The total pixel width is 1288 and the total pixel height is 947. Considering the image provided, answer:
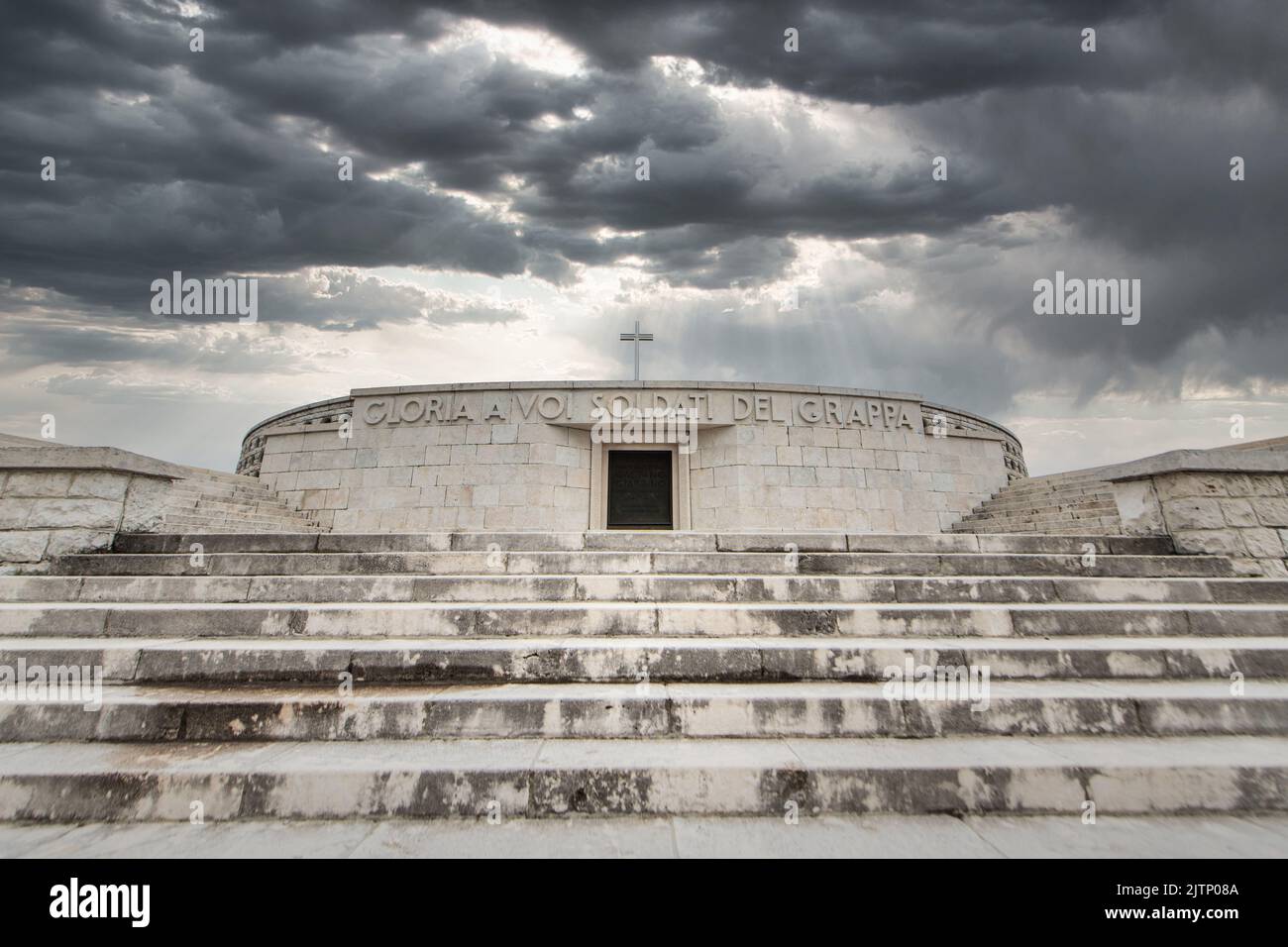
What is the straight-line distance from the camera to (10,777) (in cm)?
264

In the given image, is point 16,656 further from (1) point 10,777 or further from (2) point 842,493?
(2) point 842,493

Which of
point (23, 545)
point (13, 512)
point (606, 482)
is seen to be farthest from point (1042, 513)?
point (13, 512)

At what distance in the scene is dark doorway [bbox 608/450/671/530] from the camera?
12227 millimetres

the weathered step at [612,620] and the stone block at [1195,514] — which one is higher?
the stone block at [1195,514]

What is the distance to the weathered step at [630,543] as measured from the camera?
5.70m

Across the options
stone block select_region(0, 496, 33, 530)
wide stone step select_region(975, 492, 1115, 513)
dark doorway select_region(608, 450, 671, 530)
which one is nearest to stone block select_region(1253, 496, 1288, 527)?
wide stone step select_region(975, 492, 1115, 513)

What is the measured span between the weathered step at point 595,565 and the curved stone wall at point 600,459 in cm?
607

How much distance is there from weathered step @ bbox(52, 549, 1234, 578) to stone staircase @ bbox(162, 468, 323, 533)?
9.50 feet

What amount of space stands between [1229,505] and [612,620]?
Result: 696 centimetres

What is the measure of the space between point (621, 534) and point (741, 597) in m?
1.84

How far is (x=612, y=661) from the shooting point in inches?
Answer: 143

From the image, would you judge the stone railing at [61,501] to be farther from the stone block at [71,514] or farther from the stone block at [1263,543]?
the stone block at [1263,543]

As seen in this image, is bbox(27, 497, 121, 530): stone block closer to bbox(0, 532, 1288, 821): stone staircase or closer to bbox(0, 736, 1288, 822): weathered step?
bbox(0, 532, 1288, 821): stone staircase

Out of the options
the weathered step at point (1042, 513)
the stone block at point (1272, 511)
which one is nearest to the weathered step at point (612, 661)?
the stone block at point (1272, 511)
